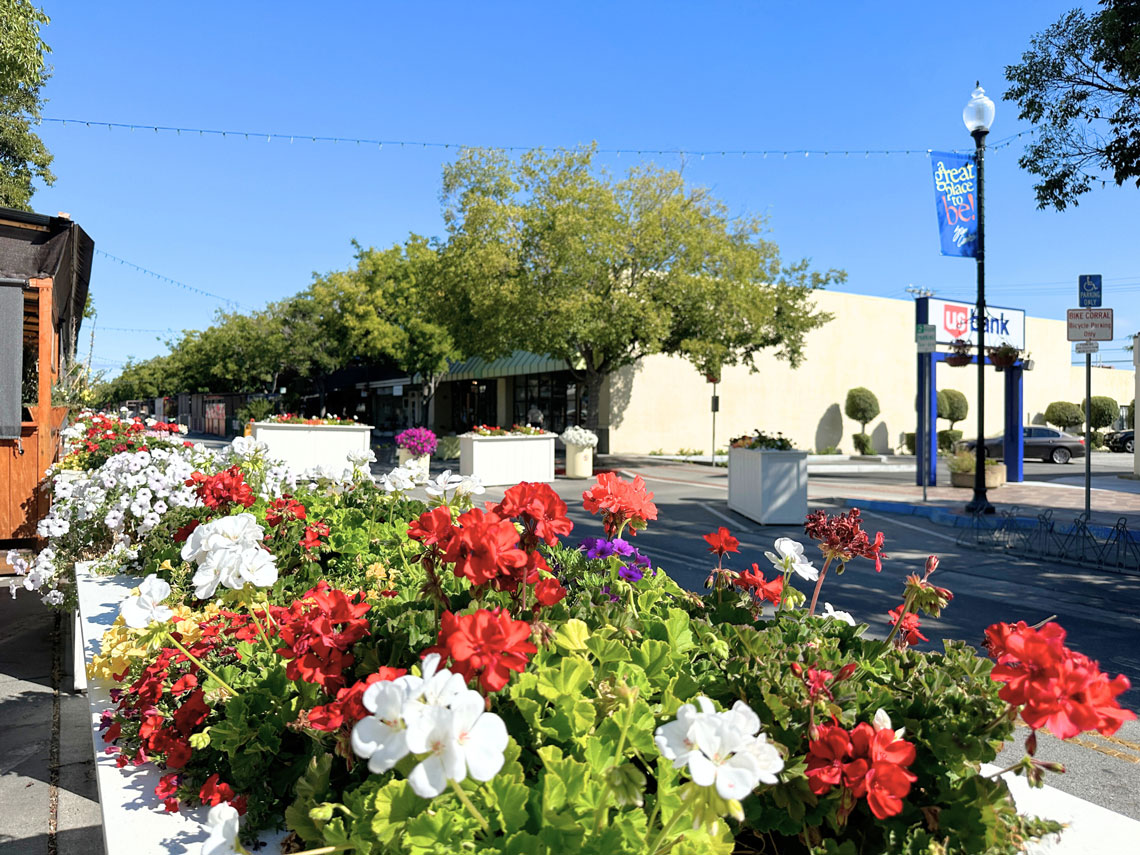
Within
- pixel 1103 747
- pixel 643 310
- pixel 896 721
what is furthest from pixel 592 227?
pixel 896 721

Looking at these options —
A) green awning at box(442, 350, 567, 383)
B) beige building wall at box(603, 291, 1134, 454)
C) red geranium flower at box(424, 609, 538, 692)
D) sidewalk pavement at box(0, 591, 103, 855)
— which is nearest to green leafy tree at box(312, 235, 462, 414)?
green awning at box(442, 350, 567, 383)

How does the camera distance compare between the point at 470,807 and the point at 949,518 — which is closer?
the point at 470,807

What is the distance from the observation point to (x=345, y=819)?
150 centimetres

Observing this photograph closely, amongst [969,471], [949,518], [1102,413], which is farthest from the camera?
[1102,413]

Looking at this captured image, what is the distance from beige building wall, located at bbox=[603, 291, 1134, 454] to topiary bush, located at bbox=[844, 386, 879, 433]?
1.67 feet

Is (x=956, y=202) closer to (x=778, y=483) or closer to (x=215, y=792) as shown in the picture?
(x=778, y=483)

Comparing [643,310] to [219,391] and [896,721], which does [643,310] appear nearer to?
[896,721]

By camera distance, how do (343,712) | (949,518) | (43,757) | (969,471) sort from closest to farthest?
1. (343,712)
2. (43,757)
3. (949,518)
4. (969,471)

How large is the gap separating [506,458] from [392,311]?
1590 centimetres

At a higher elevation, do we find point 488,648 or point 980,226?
point 980,226

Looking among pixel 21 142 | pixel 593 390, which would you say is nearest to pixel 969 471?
pixel 593 390

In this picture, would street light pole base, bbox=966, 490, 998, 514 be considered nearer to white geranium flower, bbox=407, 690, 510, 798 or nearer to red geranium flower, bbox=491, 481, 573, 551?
red geranium flower, bbox=491, 481, 573, 551

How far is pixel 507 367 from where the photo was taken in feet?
110

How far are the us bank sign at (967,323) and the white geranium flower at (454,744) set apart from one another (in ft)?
64.8
